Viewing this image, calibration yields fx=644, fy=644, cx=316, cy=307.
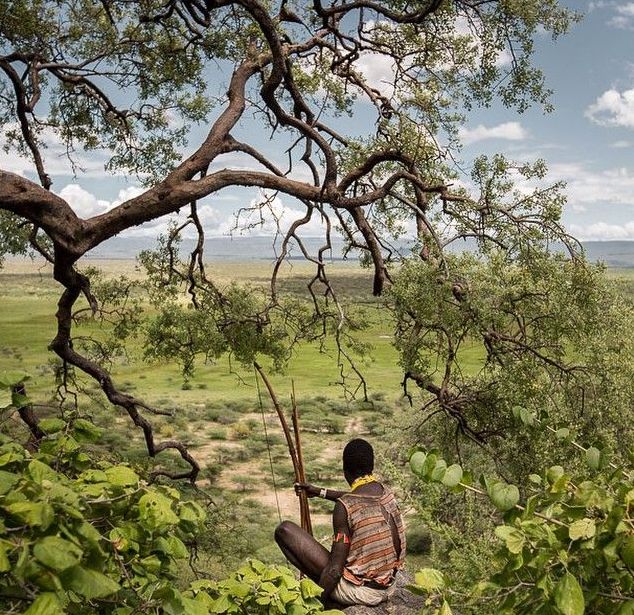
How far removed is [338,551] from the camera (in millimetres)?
4508

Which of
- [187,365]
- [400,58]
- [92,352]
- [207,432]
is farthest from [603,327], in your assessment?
[207,432]

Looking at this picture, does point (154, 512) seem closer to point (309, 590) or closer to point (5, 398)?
point (5, 398)

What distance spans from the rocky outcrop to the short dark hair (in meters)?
0.81

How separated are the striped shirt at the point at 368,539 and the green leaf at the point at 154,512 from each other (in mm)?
2626

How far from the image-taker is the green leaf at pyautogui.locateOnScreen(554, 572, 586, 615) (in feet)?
5.07

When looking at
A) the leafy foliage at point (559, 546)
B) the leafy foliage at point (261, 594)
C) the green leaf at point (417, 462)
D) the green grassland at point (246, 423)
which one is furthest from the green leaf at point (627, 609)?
the green grassland at point (246, 423)

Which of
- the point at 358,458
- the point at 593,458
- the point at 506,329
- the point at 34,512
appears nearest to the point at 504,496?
the point at 593,458

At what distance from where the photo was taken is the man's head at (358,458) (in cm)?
462

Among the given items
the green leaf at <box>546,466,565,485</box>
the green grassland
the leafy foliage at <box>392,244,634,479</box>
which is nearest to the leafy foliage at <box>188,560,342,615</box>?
the green leaf at <box>546,466,565,485</box>

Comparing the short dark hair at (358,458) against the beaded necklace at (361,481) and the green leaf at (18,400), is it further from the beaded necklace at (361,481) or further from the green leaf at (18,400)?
the green leaf at (18,400)

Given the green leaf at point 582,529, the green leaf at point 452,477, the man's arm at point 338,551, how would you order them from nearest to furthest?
1. the green leaf at point 582,529
2. the green leaf at point 452,477
3. the man's arm at point 338,551

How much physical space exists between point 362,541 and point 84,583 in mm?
3269

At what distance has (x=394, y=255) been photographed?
382 inches

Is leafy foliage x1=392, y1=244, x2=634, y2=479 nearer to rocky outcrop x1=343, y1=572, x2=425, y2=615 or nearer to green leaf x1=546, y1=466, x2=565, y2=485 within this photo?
rocky outcrop x1=343, y1=572, x2=425, y2=615
